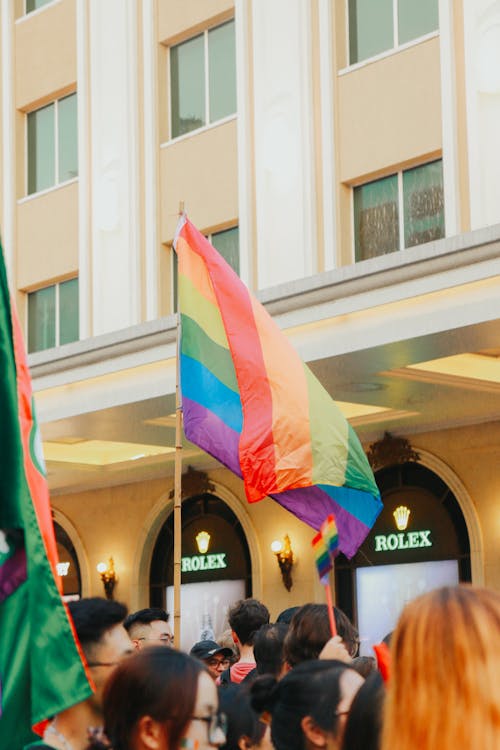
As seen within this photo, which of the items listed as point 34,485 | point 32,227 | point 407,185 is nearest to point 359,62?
point 407,185

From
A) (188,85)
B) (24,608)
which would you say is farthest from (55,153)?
(24,608)

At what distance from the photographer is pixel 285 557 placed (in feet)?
65.2

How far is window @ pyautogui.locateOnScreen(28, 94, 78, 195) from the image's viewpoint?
21.5 meters

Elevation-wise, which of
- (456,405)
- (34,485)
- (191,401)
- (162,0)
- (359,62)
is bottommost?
(34,485)

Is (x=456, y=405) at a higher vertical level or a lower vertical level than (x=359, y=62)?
lower

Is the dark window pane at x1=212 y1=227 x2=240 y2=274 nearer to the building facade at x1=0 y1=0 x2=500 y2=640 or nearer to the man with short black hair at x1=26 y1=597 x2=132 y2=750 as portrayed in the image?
the building facade at x1=0 y1=0 x2=500 y2=640

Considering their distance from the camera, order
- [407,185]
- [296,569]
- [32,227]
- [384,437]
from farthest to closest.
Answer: [32,227]
[296,569]
[384,437]
[407,185]

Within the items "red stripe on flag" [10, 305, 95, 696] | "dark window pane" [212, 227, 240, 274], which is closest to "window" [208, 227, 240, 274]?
"dark window pane" [212, 227, 240, 274]

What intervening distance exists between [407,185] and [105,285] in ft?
18.0

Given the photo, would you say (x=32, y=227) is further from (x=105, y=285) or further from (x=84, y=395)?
(x=84, y=395)

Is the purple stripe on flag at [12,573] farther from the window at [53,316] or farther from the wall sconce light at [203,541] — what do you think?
the wall sconce light at [203,541]

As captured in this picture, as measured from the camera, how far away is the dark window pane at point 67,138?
21.3 meters

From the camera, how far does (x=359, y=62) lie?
1712cm

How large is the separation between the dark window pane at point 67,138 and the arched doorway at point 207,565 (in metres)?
5.19
